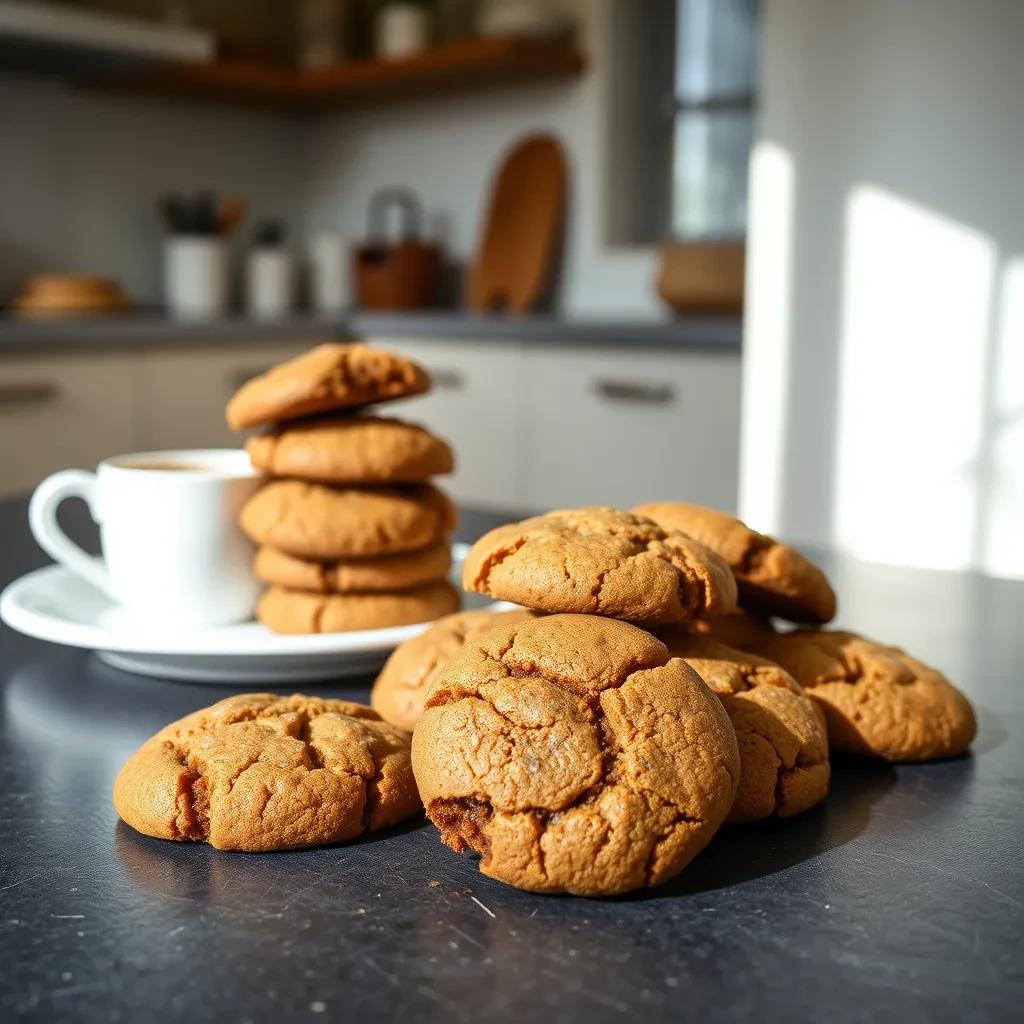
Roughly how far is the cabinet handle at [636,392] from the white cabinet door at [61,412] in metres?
1.13

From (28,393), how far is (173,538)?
212cm

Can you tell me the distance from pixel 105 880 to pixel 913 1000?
317 millimetres

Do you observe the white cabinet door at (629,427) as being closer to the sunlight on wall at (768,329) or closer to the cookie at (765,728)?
the sunlight on wall at (768,329)

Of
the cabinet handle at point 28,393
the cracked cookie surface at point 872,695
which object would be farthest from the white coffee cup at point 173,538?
the cabinet handle at point 28,393

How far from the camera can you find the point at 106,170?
3955 millimetres

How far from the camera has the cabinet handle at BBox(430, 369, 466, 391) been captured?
326cm

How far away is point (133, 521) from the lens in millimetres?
895

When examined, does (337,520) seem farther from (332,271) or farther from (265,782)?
(332,271)

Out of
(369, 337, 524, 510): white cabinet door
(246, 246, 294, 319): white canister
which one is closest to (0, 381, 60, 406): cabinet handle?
(369, 337, 524, 510): white cabinet door

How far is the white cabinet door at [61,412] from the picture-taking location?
2809 millimetres

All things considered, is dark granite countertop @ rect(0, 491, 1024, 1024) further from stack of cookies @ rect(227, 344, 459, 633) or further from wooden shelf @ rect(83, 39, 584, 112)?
wooden shelf @ rect(83, 39, 584, 112)

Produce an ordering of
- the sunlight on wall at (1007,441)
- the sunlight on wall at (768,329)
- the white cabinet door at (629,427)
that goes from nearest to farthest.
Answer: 1. the sunlight on wall at (1007,441)
2. the sunlight on wall at (768,329)
3. the white cabinet door at (629,427)

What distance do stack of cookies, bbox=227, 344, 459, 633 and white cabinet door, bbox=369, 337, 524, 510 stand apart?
2.24 metres

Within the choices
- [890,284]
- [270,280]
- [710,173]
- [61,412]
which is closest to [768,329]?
[890,284]
